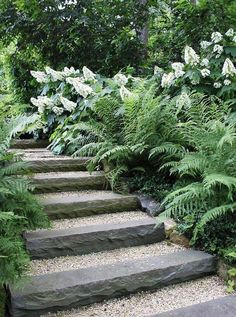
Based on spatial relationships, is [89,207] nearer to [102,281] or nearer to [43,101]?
[102,281]

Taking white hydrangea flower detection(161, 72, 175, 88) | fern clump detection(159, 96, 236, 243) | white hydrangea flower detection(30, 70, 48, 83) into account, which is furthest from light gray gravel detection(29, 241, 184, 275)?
white hydrangea flower detection(30, 70, 48, 83)

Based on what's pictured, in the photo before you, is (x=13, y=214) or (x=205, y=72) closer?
(x=13, y=214)

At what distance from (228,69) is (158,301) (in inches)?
107

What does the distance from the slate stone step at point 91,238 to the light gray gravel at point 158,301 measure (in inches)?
20.3

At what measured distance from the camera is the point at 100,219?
307cm

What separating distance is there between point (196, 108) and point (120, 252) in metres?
1.48

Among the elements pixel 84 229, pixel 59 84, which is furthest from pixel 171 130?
pixel 59 84

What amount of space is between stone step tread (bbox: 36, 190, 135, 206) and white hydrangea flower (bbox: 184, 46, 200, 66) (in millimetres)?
1866

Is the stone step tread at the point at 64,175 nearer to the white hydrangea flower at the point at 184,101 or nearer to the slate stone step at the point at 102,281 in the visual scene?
the white hydrangea flower at the point at 184,101

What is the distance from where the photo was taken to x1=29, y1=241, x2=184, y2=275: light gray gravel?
2444 millimetres

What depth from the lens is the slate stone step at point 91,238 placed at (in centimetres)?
259

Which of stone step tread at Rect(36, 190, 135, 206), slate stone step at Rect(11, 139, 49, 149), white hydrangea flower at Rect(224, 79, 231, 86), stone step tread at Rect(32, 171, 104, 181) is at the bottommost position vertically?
stone step tread at Rect(36, 190, 135, 206)

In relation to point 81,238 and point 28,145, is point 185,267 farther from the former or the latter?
point 28,145

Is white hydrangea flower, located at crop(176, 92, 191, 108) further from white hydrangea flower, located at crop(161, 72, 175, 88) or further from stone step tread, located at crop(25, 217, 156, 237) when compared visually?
stone step tread, located at crop(25, 217, 156, 237)
